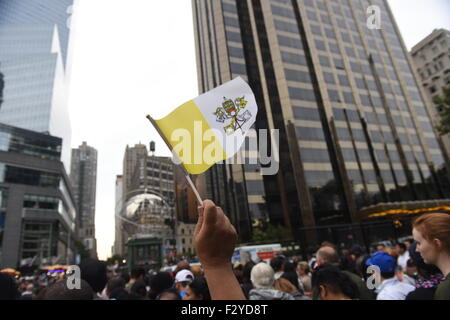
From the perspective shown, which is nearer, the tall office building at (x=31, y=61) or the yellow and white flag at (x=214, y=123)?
the yellow and white flag at (x=214, y=123)

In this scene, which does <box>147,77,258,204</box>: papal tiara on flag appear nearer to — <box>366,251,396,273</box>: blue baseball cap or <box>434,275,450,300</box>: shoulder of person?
<box>434,275,450,300</box>: shoulder of person

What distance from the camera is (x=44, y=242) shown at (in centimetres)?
6562

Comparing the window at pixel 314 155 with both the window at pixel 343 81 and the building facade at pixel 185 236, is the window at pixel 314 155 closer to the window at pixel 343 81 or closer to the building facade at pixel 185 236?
the window at pixel 343 81

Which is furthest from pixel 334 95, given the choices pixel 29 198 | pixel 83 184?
pixel 83 184

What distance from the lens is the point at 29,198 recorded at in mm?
64812

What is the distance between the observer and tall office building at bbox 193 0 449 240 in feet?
137

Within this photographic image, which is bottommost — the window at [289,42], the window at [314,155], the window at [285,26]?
the window at [314,155]

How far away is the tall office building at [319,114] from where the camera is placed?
41.8 metres

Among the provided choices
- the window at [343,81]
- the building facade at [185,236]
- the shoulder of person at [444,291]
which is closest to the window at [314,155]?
the window at [343,81]

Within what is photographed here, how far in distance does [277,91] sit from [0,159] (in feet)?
196

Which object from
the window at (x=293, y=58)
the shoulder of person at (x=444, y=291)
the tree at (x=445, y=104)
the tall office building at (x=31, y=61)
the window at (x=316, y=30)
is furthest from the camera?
the tall office building at (x=31, y=61)

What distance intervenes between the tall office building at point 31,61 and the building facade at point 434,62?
102078 mm

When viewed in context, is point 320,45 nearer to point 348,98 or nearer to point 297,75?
point 297,75
